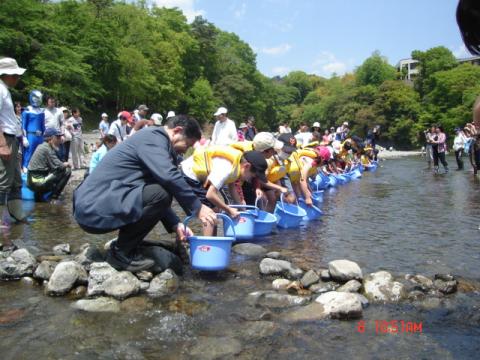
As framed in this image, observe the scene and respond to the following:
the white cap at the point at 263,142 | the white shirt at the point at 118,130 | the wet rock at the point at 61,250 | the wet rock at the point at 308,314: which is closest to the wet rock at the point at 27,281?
the wet rock at the point at 61,250

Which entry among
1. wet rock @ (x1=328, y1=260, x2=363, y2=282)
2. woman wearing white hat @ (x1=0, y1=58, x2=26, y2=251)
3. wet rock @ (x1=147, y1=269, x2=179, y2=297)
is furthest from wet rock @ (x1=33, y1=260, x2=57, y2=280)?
wet rock @ (x1=328, y1=260, x2=363, y2=282)

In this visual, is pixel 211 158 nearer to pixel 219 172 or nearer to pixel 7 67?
pixel 219 172

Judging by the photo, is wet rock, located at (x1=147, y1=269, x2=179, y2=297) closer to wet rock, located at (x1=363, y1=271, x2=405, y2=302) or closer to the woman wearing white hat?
wet rock, located at (x1=363, y1=271, x2=405, y2=302)

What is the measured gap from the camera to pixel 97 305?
336 centimetres

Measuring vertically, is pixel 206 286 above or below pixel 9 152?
below

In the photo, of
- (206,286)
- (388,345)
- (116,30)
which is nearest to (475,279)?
(388,345)

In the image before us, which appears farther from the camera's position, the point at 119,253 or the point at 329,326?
the point at 119,253

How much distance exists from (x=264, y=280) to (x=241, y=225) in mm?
1343

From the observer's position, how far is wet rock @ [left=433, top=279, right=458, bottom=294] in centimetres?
382

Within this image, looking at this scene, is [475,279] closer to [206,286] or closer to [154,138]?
[206,286]

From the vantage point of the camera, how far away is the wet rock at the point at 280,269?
4.19m

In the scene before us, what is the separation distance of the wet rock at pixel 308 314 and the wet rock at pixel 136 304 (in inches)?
40.1

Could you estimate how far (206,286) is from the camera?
155 inches

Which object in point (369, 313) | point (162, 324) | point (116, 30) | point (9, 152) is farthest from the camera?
point (116, 30)
